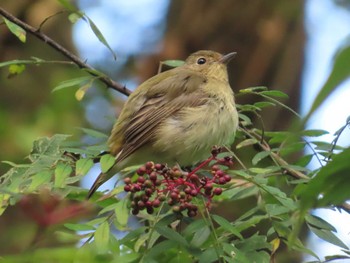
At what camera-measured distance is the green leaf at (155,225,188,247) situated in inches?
112

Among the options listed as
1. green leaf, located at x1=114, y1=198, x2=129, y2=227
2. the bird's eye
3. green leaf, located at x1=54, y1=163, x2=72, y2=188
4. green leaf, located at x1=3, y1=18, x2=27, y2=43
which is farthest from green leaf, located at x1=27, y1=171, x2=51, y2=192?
the bird's eye

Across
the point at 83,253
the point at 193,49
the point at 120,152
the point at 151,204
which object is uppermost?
the point at 83,253

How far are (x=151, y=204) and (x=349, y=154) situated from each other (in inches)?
66.0

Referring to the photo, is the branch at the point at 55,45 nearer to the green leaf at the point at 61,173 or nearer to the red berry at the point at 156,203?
the green leaf at the point at 61,173

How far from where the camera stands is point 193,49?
9.08 m

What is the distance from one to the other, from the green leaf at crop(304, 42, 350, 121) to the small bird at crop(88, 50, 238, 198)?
315cm

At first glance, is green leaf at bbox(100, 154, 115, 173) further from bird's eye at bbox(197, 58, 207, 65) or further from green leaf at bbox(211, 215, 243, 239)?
bird's eye at bbox(197, 58, 207, 65)

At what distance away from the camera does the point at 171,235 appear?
9.48 ft

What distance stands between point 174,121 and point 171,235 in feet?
6.31

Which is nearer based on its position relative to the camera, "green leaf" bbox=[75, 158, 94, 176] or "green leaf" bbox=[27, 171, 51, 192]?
"green leaf" bbox=[27, 171, 51, 192]

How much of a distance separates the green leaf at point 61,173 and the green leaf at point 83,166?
0.12 ft

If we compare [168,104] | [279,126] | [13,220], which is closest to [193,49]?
[279,126]

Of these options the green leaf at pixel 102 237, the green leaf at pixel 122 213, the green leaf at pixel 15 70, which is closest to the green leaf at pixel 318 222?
the green leaf at pixel 122 213

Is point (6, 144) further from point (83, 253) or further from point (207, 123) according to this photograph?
point (83, 253)
